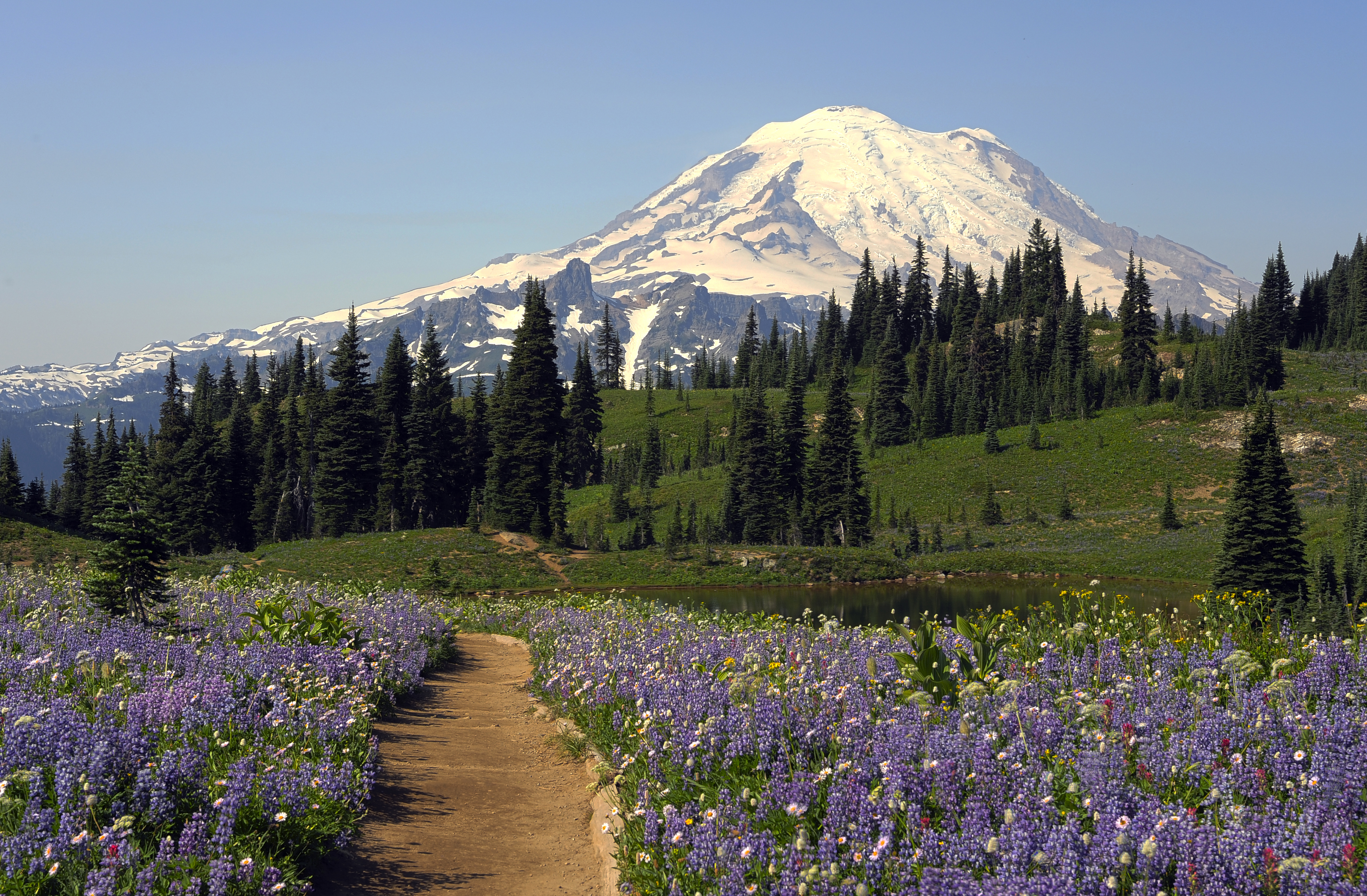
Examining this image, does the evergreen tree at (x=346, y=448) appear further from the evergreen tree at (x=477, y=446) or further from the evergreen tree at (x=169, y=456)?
the evergreen tree at (x=477, y=446)

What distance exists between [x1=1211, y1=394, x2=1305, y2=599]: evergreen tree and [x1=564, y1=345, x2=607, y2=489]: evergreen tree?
60827 mm

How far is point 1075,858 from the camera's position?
14.7 feet

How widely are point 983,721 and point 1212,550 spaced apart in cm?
6183

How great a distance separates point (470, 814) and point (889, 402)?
10929cm

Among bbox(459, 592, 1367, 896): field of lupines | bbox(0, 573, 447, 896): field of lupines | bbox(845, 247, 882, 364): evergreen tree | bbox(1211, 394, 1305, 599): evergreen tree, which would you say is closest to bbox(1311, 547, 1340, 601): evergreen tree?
bbox(1211, 394, 1305, 599): evergreen tree

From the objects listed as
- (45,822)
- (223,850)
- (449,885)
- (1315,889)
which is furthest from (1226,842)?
(45,822)

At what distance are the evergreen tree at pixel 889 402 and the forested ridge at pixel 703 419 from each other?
0.36 meters

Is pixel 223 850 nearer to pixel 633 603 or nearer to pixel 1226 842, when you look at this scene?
pixel 1226 842

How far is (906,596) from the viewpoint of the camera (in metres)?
48.1

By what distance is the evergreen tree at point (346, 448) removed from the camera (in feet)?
218

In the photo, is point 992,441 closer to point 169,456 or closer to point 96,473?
point 169,456

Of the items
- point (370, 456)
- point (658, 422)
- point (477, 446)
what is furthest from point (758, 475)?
point (658, 422)

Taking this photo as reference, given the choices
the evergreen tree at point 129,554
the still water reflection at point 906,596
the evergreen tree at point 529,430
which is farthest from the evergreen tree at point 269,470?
the evergreen tree at point 129,554

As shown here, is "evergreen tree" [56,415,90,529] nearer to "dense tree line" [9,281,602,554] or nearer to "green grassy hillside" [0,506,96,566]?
"dense tree line" [9,281,602,554]
